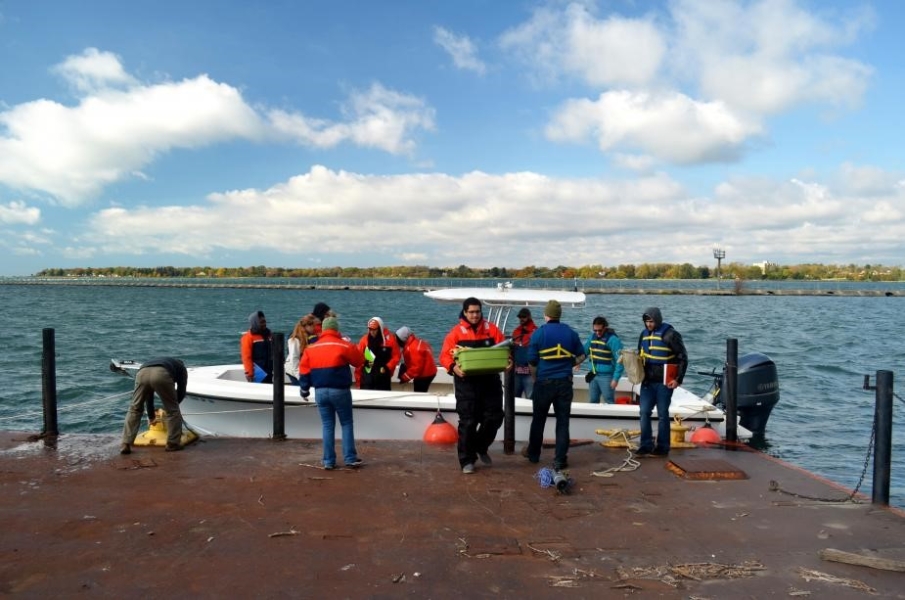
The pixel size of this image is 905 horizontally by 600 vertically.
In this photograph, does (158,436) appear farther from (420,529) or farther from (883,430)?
(883,430)

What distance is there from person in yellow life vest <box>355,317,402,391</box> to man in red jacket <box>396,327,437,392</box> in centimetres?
14

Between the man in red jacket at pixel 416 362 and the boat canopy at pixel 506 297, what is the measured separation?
90 cm

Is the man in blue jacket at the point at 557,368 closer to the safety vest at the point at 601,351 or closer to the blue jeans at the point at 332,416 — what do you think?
the blue jeans at the point at 332,416

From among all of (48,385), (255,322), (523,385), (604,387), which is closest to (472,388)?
(523,385)

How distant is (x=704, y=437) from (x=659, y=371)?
5.51 feet

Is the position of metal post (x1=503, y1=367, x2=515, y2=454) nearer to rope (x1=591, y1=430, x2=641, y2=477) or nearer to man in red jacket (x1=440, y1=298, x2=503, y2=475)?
man in red jacket (x1=440, y1=298, x2=503, y2=475)

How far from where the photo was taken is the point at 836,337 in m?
38.2

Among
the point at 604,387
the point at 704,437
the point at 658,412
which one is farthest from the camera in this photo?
the point at 604,387

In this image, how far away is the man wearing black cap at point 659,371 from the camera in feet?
23.2

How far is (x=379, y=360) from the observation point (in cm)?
959

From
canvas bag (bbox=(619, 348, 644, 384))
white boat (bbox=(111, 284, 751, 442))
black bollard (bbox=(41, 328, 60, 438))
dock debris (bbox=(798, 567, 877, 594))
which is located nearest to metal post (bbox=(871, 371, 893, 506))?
dock debris (bbox=(798, 567, 877, 594))

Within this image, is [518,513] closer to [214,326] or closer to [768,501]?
[768,501]

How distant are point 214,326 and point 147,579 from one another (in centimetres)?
4065

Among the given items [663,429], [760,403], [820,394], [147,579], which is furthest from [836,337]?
[147,579]
